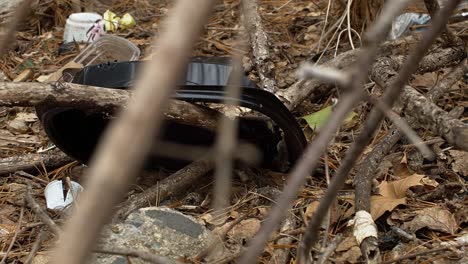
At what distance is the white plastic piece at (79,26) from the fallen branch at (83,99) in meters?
1.87

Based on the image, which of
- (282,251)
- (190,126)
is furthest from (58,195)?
(282,251)

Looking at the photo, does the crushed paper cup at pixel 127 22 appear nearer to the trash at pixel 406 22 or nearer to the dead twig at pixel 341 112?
the trash at pixel 406 22

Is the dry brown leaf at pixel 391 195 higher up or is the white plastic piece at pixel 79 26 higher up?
the white plastic piece at pixel 79 26

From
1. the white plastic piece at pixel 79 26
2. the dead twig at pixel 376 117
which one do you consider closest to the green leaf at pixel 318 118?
the dead twig at pixel 376 117

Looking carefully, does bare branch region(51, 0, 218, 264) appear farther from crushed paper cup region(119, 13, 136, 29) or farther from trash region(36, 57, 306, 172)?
crushed paper cup region(119, 13, 136, 29)

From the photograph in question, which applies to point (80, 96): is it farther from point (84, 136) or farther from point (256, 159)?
point (256, 159)

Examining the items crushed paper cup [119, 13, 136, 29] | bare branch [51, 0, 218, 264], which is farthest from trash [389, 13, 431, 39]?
bare branch [51, 0, 218, 264]

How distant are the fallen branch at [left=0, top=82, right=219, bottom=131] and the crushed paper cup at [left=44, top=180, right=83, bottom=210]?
391 millimetres

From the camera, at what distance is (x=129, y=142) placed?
0.54 meters

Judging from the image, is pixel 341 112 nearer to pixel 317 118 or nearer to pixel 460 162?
pixel 460 162

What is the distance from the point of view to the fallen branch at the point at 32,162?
2.50m

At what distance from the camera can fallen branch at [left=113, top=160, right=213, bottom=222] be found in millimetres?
2229

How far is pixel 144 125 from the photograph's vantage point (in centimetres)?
54

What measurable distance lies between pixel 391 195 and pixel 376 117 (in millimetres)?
1129
